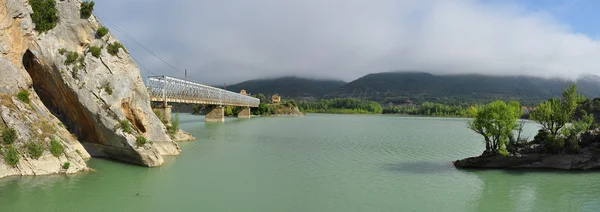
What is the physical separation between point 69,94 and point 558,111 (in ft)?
153

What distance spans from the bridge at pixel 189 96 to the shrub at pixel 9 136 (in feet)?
116

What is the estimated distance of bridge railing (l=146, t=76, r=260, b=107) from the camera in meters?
68.1

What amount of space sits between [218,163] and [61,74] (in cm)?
1599

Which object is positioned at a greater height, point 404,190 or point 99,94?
point 99,94

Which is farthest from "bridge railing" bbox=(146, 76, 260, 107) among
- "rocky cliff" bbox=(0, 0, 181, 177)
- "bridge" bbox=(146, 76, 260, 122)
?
"rocky cliff" bbox=(0, 0, 181, 177)

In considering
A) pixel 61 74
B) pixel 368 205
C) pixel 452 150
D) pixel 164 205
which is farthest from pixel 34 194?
pixel 452 150

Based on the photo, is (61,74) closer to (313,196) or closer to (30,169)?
(30,169)

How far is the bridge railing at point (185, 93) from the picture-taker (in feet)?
223

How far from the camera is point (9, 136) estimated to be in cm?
2589

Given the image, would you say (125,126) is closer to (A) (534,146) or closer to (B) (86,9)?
(B) (86,9)

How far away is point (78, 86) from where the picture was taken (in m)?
32.1

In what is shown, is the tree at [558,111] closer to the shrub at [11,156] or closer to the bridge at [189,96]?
the shrub at [11,156]

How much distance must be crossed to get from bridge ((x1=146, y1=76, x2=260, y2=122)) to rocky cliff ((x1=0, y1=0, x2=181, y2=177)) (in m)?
25.5

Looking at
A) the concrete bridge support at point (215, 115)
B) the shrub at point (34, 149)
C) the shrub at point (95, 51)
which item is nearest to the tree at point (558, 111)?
the shrub at point (95, 51)
